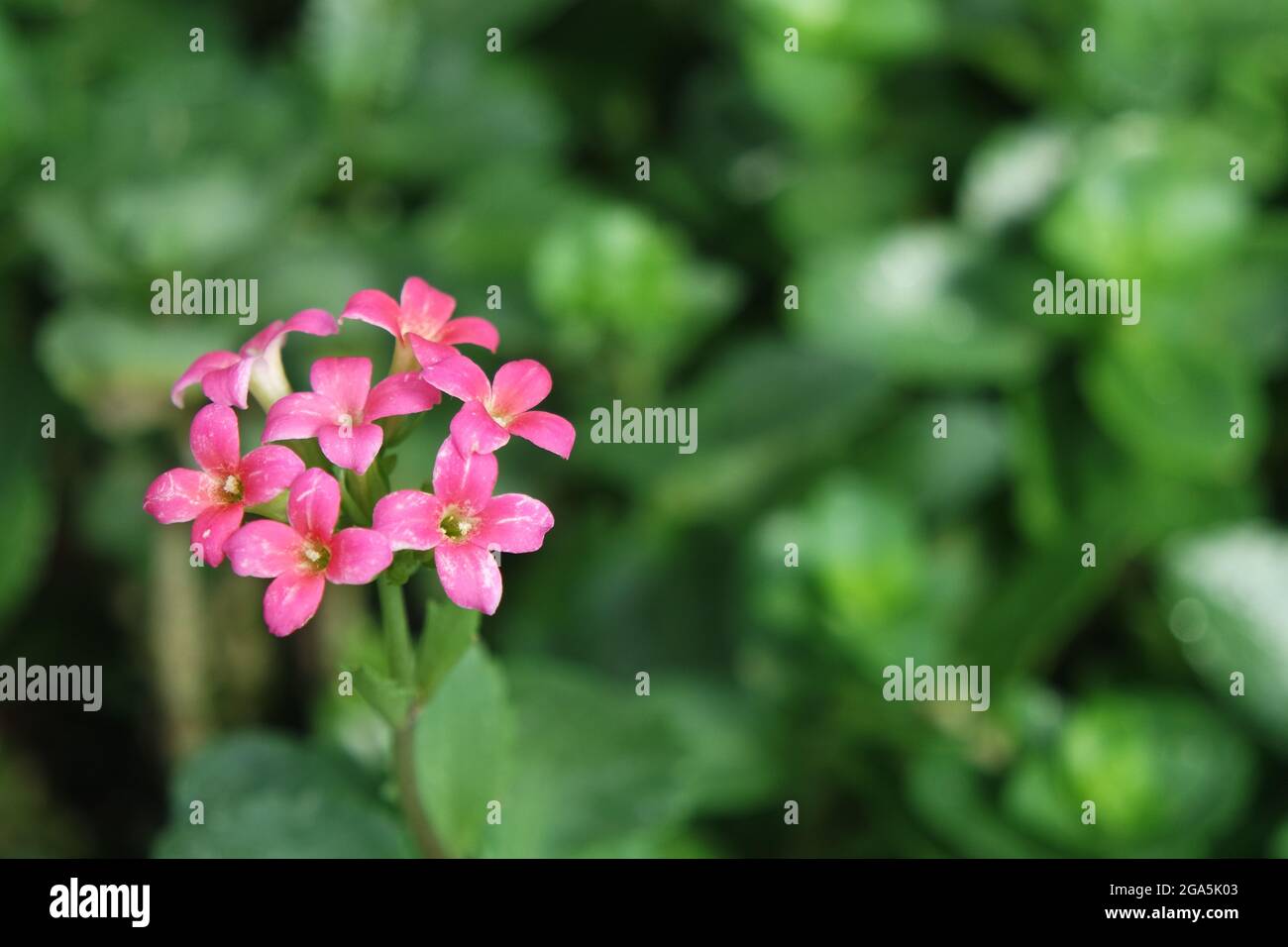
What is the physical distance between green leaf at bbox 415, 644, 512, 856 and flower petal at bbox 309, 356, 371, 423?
185 mm

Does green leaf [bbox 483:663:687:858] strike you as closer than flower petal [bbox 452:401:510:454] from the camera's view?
No

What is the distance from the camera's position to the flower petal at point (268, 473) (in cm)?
59

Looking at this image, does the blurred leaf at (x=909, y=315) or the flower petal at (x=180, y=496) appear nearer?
the flower petal at (x=180, y=496)

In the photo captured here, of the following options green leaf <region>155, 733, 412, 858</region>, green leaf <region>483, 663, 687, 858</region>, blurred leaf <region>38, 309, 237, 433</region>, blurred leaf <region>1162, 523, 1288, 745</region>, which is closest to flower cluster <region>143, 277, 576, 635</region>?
green leaf <region>155, 733, 412, 858</region>

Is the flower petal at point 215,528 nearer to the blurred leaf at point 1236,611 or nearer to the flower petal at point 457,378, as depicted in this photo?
the flower petal at point 457,378

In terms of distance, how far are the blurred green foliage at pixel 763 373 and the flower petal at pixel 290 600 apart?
521 millimetres

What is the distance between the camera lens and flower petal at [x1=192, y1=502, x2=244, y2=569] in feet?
1.91

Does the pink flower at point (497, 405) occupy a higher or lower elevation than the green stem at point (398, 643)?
higher

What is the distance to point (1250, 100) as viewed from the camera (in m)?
1.54

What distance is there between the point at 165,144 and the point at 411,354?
0.90m

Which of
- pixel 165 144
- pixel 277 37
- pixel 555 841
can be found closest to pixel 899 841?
pixel 555 841

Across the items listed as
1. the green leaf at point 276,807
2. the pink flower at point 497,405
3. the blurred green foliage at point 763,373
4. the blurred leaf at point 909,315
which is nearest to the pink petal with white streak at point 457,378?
the pink flower at point 497,405

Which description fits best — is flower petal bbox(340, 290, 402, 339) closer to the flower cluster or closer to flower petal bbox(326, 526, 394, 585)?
the flower cluster

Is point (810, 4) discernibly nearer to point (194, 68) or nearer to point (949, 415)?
point (949, 415)
